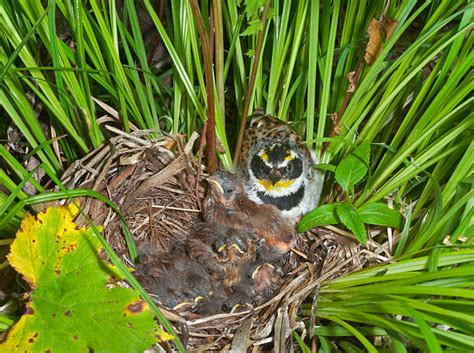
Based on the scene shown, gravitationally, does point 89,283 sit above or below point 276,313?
above

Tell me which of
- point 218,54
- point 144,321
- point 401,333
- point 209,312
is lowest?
point 209,312

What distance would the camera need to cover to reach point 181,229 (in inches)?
79.0

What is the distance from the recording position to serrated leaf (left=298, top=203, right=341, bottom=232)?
1.66 m

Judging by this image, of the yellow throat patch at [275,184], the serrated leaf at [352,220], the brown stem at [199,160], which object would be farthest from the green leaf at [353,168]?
the brown stem at [199,160]

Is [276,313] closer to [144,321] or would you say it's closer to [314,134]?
[144,321]

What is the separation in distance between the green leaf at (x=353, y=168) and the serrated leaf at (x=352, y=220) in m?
0.05

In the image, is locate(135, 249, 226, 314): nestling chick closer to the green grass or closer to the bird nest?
the bird nest

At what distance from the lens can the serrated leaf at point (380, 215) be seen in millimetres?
1639

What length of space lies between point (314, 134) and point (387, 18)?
515 millimetres

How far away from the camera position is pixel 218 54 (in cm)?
163

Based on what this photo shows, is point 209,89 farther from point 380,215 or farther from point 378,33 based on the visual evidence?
point 380,215

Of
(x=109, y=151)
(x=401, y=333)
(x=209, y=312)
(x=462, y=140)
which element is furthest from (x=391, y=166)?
(x=109, y=151)

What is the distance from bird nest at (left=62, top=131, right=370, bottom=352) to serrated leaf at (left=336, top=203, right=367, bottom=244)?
0.44 ft

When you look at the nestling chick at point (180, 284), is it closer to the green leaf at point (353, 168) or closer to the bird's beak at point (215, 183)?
the bird's beak at point (215, 183)
